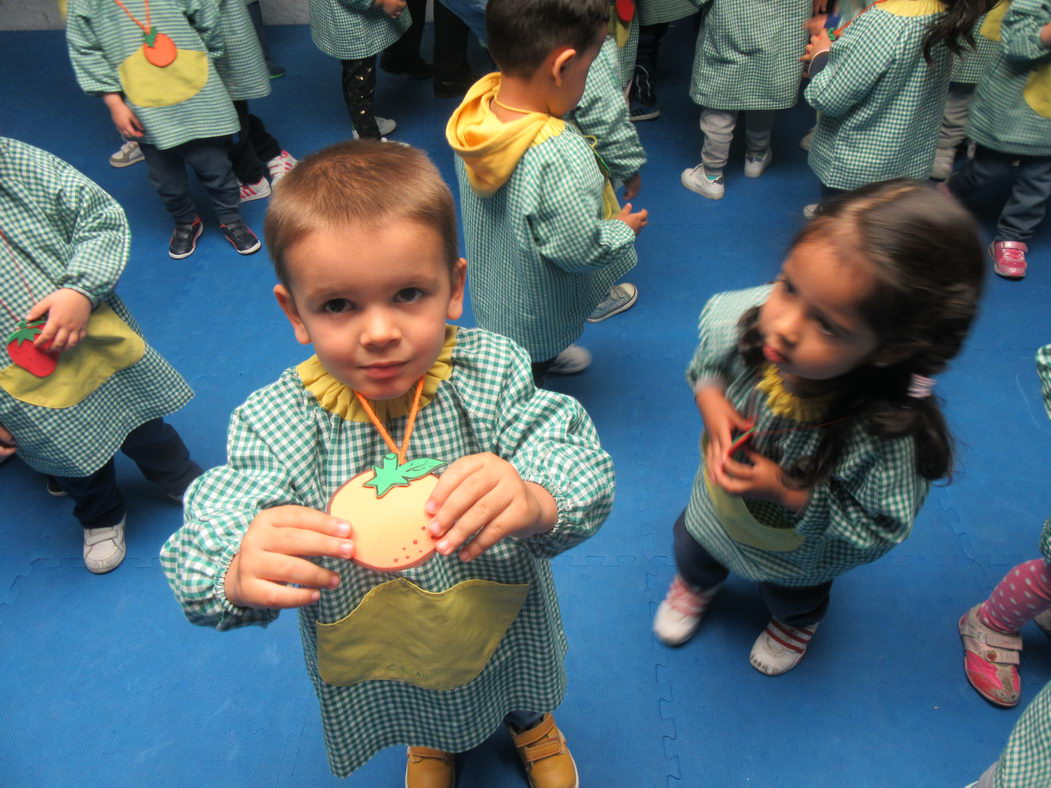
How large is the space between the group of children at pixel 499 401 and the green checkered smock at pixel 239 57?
120 cm

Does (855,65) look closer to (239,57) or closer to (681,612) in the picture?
(681,612)

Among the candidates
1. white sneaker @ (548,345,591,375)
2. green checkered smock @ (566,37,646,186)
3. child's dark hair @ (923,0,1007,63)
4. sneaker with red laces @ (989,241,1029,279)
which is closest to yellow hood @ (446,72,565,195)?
green checkered smock @ (566,37,646,186)

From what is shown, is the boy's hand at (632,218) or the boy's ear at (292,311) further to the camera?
the boy's hand at (632,218)

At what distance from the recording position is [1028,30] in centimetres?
189

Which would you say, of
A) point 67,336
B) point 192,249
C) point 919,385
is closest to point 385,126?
point 192,249

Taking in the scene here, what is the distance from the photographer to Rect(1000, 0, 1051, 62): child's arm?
1867mm

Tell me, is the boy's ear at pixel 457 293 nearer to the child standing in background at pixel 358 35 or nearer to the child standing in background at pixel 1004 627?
the child standing in background at pixel 1004 627

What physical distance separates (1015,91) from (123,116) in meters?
2.61

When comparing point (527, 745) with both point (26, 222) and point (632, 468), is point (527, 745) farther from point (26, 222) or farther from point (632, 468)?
point (26, 222)

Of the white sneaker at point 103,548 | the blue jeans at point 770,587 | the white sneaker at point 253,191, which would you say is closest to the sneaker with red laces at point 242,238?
the white sneaker at point 253,191

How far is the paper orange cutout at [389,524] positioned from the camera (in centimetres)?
66

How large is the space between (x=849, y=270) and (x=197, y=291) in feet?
6.97

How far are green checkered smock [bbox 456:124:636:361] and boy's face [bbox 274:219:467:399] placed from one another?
2.48 feet

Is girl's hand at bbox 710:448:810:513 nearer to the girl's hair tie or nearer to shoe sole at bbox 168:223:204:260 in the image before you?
the girl's hair tie
